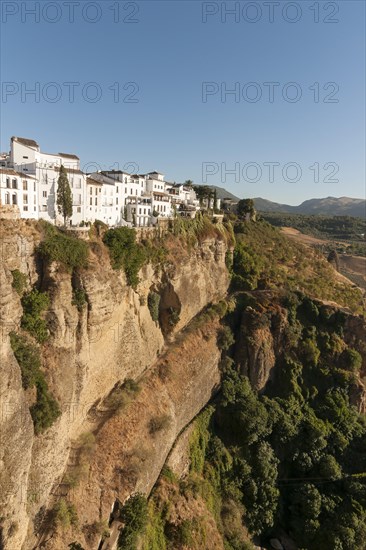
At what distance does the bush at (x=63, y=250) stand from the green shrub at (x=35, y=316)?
2391 millimetres

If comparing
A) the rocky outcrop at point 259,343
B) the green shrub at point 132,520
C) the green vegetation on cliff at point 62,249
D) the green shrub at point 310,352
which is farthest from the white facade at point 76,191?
the green shrub at point 310,352

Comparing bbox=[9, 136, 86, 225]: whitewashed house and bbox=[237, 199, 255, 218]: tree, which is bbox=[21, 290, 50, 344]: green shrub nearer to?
bbox=[9, 136, 86, 225]: whitewashed house

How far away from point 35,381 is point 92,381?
4947mm

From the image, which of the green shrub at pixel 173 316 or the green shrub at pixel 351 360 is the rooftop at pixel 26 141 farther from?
the green shrub at pixel 351 360

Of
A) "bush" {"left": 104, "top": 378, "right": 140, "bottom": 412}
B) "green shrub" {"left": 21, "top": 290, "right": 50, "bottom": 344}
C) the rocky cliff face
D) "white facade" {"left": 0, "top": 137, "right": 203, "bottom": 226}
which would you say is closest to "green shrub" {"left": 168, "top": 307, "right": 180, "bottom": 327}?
the rocky cliff face

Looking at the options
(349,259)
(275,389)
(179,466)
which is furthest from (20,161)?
(349,259)

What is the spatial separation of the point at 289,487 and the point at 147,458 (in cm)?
1343

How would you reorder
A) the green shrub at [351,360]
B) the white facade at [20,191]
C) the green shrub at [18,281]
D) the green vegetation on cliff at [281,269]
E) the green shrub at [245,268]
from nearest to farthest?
the green shrub at [18,281], the white facade at [20,191], the green shrub at [351,360], the green shrub at [245,268], the green vegetation on cliff at [281,269]

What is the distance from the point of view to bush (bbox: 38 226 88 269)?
1881 centimetres

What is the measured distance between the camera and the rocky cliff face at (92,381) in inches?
552

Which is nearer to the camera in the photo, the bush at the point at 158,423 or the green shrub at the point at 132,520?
the green shrub at the point at 132,520

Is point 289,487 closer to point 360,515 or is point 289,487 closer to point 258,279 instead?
point 360,515

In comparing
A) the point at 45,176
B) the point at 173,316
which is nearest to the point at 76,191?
the point at 45,176

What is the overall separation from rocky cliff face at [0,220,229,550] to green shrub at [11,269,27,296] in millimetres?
391
